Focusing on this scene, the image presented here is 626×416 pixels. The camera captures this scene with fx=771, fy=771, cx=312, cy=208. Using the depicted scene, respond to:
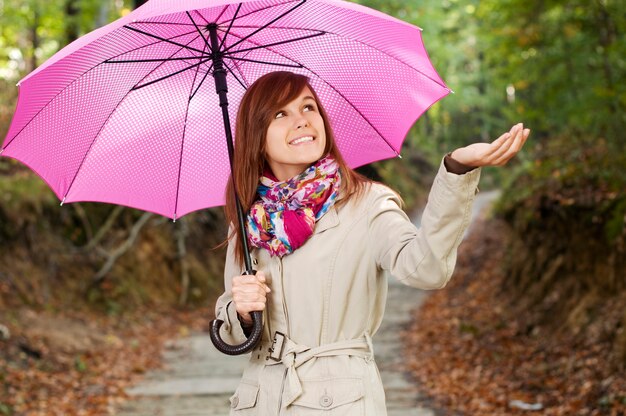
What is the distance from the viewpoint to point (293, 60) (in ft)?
10.5

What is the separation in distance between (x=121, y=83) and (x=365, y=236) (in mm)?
1381

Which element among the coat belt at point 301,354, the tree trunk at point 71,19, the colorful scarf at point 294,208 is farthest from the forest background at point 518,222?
the colorful scarf at point 294,208

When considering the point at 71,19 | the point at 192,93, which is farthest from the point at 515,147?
the point at 71,19

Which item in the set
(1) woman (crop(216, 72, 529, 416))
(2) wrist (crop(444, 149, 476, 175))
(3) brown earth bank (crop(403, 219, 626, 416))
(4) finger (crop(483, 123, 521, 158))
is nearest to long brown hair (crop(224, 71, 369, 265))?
(1) woman (crop(216, 72, 529, 416))

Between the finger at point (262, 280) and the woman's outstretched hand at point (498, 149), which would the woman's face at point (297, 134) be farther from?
the woman's outstretched hand at point (498, 149)

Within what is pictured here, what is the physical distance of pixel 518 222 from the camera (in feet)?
35.2

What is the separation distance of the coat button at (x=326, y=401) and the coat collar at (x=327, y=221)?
503 millimetres

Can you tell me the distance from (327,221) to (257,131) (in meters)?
0.41

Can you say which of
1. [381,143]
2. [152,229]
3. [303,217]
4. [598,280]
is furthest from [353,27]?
[152,229]

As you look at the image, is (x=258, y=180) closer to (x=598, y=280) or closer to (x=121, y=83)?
(x=121, y=83)

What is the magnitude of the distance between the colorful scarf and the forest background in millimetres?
4215

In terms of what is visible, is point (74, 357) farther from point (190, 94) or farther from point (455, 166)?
point (455, 166)

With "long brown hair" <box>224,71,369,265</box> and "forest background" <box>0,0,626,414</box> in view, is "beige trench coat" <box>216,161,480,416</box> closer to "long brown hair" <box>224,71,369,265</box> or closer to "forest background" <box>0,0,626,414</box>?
"long brown hair" <box>224,71,369,265</box>

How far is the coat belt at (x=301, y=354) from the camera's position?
2340 mm
